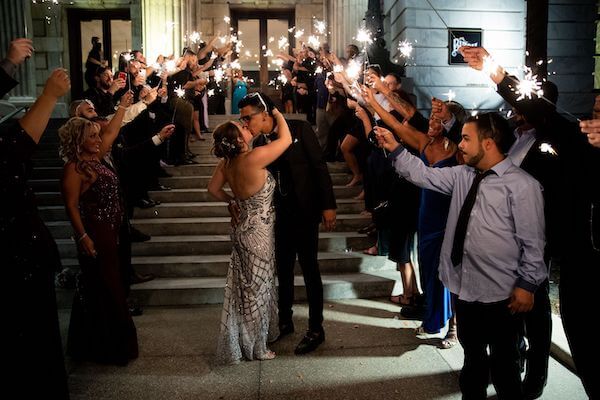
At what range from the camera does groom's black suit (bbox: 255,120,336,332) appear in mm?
4566

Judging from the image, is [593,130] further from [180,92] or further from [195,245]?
[180,92]

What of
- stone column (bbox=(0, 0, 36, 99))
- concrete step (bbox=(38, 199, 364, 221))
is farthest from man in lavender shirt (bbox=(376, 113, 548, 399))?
stone column (bbox=(0, 0, 36, 99))

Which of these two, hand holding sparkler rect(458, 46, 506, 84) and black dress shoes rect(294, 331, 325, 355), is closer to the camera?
hand holding sparkler rect(458, 46, 506, 84)

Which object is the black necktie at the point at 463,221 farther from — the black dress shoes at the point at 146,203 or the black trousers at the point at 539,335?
the black dress shoes at the point at 146,203

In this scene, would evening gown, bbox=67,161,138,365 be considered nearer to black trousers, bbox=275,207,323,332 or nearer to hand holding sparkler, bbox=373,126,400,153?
black trousers, bbox=275,207,323,332

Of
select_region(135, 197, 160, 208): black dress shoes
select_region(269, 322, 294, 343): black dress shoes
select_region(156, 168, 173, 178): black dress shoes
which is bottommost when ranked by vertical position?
select_region(269, 322, 294, 343): black dress shoes

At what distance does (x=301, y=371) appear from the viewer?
13.8 ft

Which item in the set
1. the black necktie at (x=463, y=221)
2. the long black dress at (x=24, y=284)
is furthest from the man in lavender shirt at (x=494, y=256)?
the long black dress at (x=24, y=284)

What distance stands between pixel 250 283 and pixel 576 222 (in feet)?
8.13

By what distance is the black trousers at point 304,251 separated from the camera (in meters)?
4.57

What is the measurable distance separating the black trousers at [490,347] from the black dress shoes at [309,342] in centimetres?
160

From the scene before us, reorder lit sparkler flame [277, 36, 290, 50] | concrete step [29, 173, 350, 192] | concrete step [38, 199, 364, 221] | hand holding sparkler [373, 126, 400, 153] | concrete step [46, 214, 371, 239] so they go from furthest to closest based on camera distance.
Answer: lit sparkler flame [277, 36, 290, 50] → concrete step [29, 173, 350, 192] → concrete step [38, 199, 364, 221] → concrete step [46, 214, 371, 239] → hand holding sparkler [373, 126, 400, 153]

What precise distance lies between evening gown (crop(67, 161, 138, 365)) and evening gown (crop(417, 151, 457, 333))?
2742mm

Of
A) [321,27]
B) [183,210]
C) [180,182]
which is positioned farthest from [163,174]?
[321,27]
